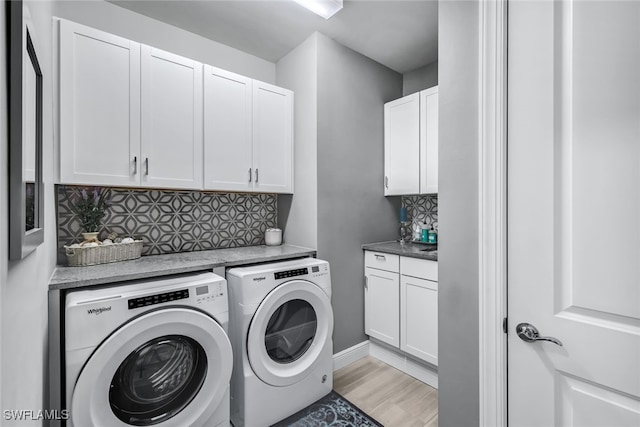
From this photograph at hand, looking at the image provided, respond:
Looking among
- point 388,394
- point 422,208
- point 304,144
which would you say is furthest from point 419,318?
point 304,144

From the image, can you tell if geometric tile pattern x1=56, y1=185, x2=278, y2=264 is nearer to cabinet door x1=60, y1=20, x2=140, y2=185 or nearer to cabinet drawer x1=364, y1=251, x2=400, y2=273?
cabinet door x1=60, y1=20, x2=140, y2=185

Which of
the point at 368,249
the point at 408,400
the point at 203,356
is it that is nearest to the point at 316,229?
the point at 368,249

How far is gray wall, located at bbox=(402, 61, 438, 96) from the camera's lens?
282 cm

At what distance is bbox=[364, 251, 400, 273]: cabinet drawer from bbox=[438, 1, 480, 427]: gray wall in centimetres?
110

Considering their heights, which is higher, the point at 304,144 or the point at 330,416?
the point at 304,144

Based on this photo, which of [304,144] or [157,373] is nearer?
[157,373]

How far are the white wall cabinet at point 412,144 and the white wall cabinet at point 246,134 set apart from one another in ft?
3.17

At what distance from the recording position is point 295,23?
2.27 metres

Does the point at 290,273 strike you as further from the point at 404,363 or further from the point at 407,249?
the point at 404,363

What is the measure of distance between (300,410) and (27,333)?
1624 mm

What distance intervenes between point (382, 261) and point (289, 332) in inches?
38.9

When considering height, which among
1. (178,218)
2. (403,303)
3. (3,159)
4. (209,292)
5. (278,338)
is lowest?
(278,338)

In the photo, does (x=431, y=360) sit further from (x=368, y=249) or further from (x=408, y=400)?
(x=368, y=249)

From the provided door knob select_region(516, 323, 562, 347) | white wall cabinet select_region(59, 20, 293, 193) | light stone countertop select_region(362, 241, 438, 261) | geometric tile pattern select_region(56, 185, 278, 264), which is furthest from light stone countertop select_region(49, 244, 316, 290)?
door knob select_region(516, 323, 562, 347)
